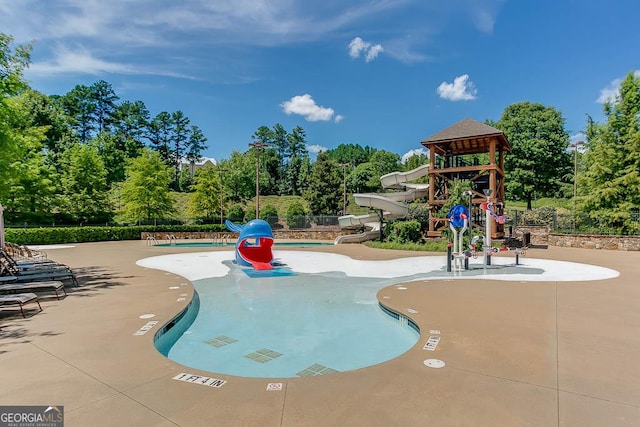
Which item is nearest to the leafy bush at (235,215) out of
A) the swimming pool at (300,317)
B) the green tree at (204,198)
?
the green tree at (204,198)

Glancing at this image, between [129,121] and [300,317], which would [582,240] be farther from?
[129,121]

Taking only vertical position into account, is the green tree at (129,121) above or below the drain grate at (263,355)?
above

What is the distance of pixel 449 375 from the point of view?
4160 mm

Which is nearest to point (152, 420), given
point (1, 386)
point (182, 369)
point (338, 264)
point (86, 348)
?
point (182, 369)

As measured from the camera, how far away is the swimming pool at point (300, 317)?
5.82 meters

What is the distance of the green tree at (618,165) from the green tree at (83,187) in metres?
42.9

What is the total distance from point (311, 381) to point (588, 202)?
27763 mm

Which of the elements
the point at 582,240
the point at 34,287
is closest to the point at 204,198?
the point at 34,287

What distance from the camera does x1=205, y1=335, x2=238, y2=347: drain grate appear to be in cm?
648

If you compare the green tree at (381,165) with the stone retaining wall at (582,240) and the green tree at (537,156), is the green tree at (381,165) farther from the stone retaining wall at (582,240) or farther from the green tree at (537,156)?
the stone retaining wall at (582,240)

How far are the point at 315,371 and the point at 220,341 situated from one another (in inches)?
91.3

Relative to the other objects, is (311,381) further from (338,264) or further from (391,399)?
(338,264)

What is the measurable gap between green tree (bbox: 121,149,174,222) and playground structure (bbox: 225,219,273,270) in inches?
885

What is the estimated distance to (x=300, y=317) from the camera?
818 cm
